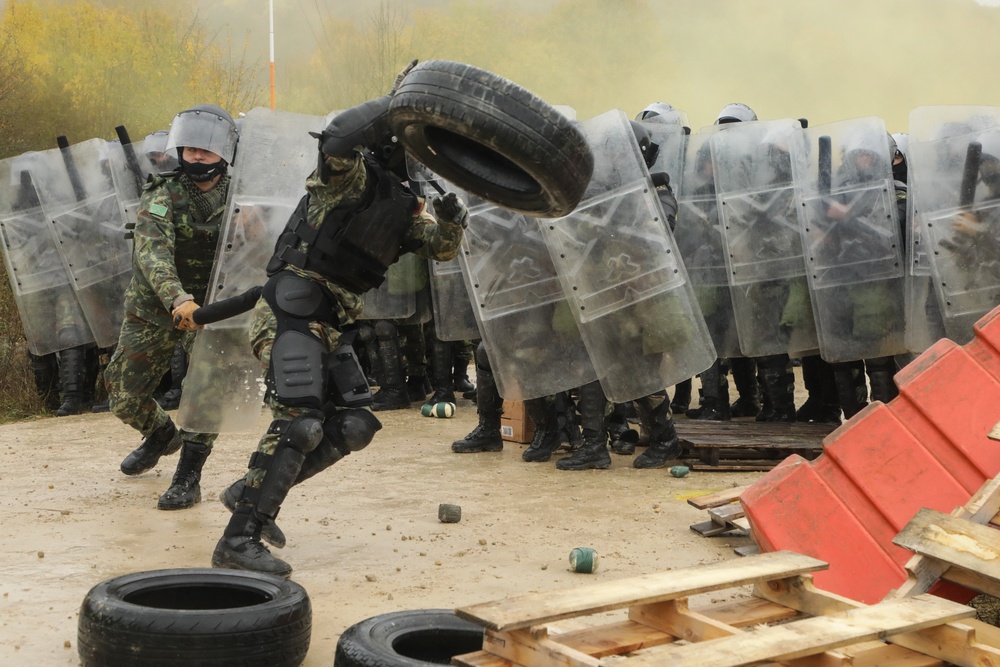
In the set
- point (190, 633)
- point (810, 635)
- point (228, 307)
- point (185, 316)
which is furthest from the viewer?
point (185, 316)

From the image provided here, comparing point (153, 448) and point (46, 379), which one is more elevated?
point (46, 379)

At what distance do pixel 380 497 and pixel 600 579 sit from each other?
2.06 metres

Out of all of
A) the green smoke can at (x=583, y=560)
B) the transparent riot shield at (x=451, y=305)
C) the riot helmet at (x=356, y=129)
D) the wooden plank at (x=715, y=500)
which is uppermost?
the riot helmet at (x=356, y=129)

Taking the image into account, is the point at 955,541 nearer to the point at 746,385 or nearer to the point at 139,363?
the point at 139,363

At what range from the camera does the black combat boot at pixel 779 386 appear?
8750 mm

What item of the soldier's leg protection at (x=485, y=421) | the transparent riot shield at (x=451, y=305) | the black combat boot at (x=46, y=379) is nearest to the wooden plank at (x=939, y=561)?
the soldier's leg protection at (x=485, y=421)

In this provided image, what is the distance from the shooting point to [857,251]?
7516 millimetres

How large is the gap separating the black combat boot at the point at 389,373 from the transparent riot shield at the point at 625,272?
10.9ft

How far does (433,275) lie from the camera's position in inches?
336

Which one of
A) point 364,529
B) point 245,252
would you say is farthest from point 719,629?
point 245,252

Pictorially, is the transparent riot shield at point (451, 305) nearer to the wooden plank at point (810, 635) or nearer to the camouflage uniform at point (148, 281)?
the camouflage uniform at point (148, 281)

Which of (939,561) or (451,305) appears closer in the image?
(939,561)

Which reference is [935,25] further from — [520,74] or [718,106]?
[520,74]

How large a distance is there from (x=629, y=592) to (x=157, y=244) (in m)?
3.47
